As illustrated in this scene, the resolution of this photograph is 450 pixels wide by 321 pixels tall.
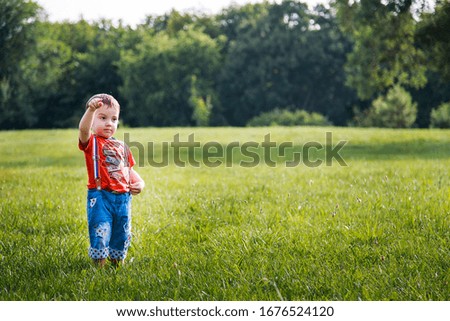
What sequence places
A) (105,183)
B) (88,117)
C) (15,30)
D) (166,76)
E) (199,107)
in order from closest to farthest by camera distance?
(88,117) → (105,183) → (15,30) → (199,107) → (166,76)

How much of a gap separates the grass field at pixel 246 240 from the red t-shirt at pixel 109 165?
663 millimetres

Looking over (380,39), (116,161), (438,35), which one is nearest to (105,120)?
(116,161)

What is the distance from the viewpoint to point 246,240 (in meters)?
4.24

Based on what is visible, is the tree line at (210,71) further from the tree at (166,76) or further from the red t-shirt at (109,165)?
the red t-shirt at (109,165)

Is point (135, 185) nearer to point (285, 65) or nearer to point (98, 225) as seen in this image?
point (98, 225)

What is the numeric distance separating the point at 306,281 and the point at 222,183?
4.65m

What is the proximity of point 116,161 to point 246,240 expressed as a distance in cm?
135

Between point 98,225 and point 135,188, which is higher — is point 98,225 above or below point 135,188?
below

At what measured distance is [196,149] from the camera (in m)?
15.7

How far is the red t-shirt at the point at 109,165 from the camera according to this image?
3688 millimetres

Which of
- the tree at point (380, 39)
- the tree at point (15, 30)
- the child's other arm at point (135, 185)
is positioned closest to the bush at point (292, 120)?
the tree at point (15, 30)

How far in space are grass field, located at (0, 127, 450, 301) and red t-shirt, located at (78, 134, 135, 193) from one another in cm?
66
